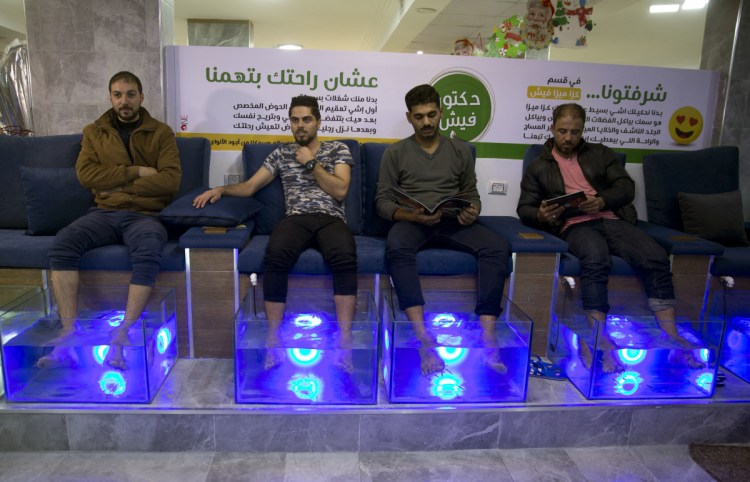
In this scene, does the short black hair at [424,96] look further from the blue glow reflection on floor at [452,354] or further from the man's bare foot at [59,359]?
the man's bare foot at [59,359]

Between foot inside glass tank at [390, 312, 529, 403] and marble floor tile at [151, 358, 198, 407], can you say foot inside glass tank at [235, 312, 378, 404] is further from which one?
marble floor tile at [151, 358, 198, 407]

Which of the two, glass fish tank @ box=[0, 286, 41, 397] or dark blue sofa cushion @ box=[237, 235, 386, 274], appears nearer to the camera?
glass fish tank @ box=[0, 286, 41, 397]

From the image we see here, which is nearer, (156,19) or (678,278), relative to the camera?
(678,278)

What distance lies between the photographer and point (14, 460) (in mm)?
2045

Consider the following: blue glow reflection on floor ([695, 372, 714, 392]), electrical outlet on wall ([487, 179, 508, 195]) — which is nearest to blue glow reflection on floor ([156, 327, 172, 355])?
electrical outlet on wall ([487, 179, 508, 195])

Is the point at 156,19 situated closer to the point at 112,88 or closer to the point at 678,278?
the point at 112,88

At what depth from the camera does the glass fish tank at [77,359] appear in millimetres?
2129

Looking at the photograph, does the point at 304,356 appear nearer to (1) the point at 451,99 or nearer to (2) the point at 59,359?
(2) the point at 59,359

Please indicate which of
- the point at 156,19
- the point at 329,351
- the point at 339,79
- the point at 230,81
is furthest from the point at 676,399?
the point at 156,19

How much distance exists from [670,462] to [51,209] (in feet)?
10.6

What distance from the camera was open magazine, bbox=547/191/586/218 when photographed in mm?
2758

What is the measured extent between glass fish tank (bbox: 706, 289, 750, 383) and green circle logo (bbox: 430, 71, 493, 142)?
1.70 metres

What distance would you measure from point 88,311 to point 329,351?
114 centimetres

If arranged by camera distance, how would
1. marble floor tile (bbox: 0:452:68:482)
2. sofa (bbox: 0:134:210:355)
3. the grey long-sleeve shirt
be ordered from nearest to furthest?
marble floor tile (bbox: 0:452:68:482), sofa (bbox: 0:134:210:355), the grey long-sleeve shirt
